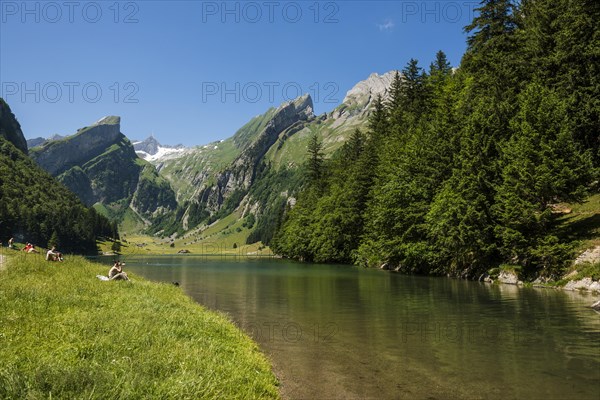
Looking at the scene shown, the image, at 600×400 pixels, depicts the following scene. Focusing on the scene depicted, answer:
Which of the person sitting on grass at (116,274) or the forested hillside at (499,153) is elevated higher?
the forested hillside at (499,153)

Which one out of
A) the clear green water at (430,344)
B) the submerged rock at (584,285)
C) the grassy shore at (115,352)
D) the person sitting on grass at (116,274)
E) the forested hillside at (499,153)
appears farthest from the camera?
the forested hillside at (499,153)

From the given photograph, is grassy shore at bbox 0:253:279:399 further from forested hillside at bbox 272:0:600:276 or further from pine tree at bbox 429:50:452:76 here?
pine tree at bbox 429:50:452:76

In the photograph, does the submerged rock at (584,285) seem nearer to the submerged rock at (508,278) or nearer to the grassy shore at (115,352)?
the submerged rock at (508,278)

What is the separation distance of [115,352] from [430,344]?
11962mm

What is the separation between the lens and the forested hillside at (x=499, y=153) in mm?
38656

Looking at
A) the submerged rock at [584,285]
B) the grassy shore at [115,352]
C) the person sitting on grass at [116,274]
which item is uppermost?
the person sitting on grass at [116,274]

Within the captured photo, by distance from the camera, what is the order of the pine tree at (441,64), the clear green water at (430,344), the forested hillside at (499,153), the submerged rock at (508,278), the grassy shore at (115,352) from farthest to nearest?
the pine tree at (441,64), the submerged rock at (508,278), the forested hillside at (499,153), the clear green water at (430,344), the grassy shore at (115,352)

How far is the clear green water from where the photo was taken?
11.9 meters

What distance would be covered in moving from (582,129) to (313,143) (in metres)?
76.4

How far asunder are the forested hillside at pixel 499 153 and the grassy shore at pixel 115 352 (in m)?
33.7

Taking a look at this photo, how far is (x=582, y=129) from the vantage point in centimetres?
4366

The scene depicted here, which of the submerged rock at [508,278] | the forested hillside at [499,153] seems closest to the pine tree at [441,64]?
the forested hillside at [499,153]

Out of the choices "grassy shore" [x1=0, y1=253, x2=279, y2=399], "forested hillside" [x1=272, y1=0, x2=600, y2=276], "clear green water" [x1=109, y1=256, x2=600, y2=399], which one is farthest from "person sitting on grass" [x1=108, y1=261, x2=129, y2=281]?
"forested hillside" [x1=272, y1=0, x2=600, y2=276]

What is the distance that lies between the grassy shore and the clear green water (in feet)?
6.54
